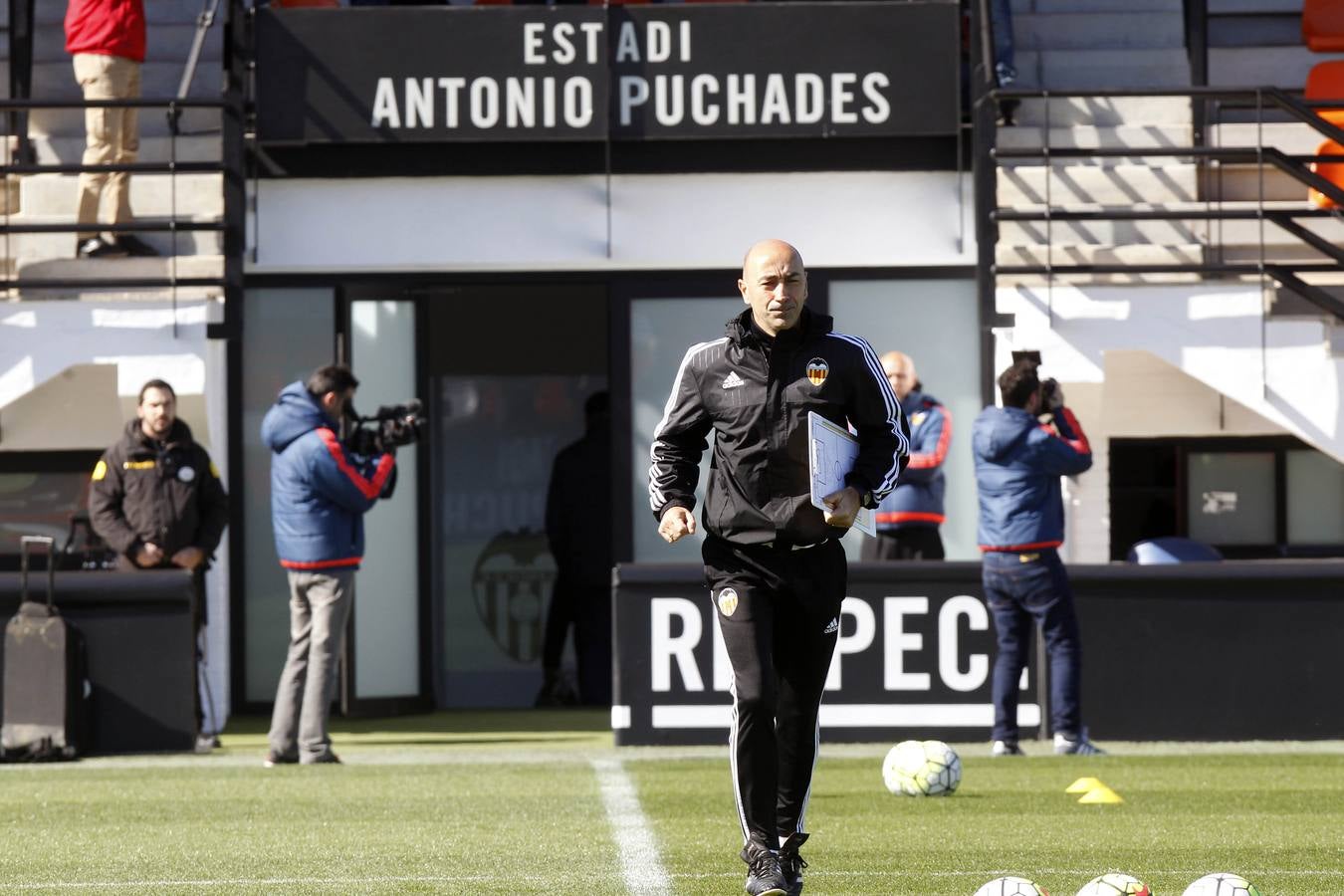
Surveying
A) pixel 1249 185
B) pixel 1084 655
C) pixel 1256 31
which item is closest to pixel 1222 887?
pixel 1084 655

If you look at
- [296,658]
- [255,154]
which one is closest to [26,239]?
[255,154]

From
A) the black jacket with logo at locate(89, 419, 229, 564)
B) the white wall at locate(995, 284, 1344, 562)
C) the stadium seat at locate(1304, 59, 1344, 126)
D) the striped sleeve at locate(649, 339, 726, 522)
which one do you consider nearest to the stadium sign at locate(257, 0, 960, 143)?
the white wall at locate(995, 284, 1344, 562)

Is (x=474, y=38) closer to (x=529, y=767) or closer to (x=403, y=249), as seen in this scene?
(x=403, y=249)

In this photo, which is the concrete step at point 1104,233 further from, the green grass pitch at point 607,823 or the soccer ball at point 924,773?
the soccer ball at point 924,773

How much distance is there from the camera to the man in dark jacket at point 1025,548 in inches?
462

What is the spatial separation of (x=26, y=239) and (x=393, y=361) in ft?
8.42

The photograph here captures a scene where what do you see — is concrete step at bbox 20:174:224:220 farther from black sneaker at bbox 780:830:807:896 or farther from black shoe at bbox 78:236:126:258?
black sneaker at bbox 780:830:807:896

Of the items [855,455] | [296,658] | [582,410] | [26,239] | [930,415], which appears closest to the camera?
[855,455]

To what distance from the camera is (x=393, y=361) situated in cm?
1540

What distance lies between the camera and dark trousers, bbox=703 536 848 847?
6723 millimetres

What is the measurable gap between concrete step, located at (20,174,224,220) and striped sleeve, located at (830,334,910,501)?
8.74m

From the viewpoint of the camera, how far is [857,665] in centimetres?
1248

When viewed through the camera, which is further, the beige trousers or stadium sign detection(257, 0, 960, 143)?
stadium sign detection(257, 0, 960, 143)

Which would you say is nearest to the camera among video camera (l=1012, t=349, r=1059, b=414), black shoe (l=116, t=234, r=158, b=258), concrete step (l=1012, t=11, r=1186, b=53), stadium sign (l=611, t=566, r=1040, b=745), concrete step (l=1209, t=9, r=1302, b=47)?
video camera (l=1012, t=349, r=1059, b=414)
